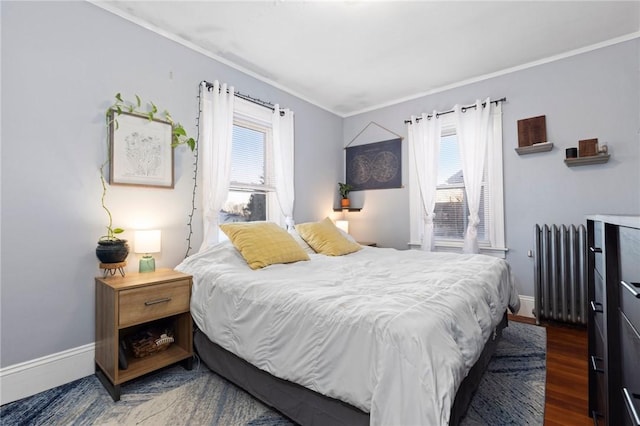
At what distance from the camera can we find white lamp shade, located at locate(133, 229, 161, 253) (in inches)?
84.6

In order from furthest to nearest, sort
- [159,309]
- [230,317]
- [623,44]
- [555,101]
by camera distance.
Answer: [555,101] → [623,44] → [159,309] → [230,317]

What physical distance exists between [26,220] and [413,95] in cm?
395

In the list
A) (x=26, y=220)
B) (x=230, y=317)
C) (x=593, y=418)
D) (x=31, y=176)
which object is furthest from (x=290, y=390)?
(x=31, y=176)

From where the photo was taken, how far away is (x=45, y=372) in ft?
6.11

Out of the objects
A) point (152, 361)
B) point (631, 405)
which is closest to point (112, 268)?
point (152, 361)

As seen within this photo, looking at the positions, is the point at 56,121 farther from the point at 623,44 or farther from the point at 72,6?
the point at 623,44

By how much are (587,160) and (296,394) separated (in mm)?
3179

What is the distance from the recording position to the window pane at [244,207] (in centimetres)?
304

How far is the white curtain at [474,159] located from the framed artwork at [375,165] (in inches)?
33.6

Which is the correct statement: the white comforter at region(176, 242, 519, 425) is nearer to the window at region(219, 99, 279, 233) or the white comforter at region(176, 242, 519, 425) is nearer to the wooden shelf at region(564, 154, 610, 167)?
the window at region(219, 99, 279, 233)

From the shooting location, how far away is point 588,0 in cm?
216

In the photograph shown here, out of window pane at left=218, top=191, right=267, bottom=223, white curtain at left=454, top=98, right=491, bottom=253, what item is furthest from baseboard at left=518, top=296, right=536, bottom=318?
window pane at left=218, top=191, right=267, bottom=223

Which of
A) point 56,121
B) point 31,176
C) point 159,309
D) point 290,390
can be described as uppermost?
point 56,121

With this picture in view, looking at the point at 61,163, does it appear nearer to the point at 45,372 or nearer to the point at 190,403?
the point at 45,372
